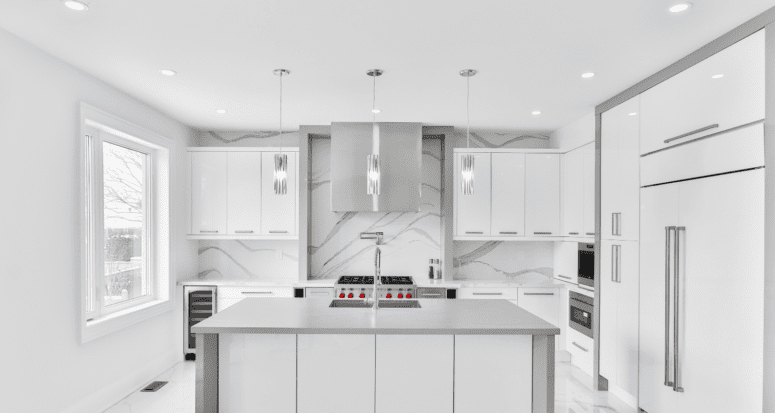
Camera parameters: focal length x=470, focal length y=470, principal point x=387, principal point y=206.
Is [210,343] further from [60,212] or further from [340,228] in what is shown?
[340,228]

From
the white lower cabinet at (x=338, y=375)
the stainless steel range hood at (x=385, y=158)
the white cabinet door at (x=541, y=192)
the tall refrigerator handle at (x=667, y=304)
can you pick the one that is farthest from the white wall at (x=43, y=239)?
the white cabinet door at (x=541, y=192)

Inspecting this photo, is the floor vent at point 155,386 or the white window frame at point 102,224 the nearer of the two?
the white window frame at point 102,224

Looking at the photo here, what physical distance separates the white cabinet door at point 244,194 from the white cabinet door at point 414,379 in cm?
277

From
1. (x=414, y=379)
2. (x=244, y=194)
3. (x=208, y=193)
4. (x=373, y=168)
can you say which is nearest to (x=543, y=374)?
(x=414, y=379)

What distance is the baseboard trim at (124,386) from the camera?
3244 mm

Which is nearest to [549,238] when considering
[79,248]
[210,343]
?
[210,343]

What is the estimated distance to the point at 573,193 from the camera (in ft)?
15.4

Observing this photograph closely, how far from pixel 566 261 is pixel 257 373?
11.5ft

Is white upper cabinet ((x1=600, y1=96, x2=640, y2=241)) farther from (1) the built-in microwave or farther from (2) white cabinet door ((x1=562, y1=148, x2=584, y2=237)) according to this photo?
(2) white cabinet door ((x1=562, y1=148, x2=584, y2=237))

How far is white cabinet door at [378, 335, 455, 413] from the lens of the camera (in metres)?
2.67

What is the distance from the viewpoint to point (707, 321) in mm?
2596

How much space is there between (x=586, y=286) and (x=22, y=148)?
4347 millimetres

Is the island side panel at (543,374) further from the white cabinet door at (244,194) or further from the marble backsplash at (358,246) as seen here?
the white cabinet door at (244,194)

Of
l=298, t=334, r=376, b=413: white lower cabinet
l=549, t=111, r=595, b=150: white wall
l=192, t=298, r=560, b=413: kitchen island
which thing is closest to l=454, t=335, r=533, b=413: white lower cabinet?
l=192, t=298, r=560, b=413: kitchen island
